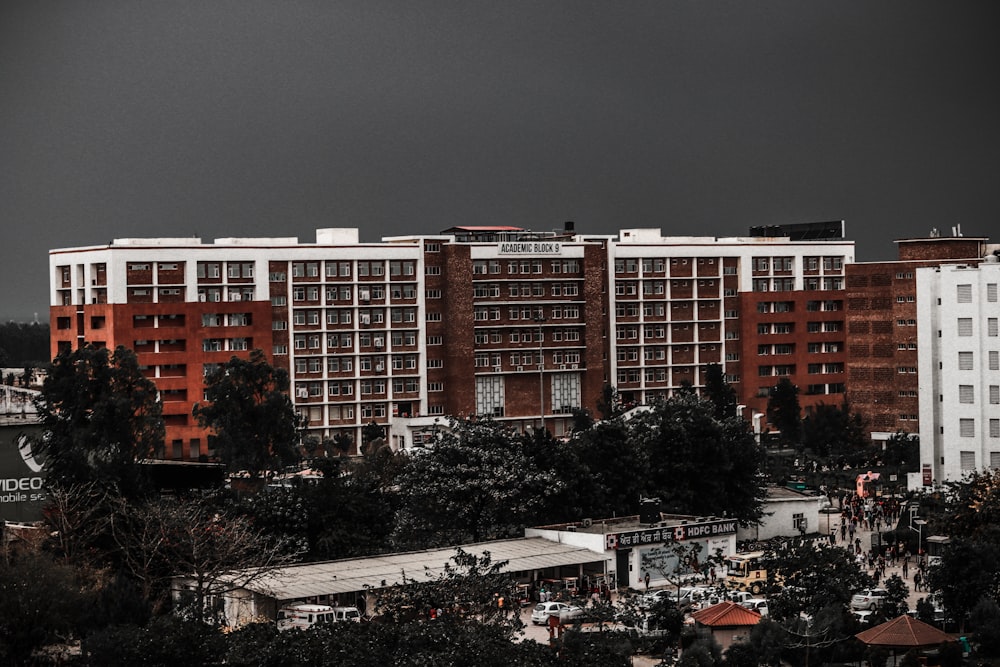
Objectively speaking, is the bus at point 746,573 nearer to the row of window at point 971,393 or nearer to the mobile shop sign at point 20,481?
the row of window at point 971,393

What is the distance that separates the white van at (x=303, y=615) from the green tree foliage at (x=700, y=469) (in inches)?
680

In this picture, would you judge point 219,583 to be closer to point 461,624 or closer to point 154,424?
point 461,624

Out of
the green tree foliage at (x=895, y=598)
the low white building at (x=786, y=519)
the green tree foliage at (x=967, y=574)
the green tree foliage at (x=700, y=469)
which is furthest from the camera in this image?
the low white building at (x=786, y=519)

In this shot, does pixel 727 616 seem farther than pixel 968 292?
No

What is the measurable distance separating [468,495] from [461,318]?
36.2 meters

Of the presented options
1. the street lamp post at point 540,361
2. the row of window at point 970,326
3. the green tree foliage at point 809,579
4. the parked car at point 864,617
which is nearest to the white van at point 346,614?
the green tree foliage at point 809,579

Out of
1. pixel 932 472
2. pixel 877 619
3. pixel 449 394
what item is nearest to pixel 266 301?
pixel 449 394

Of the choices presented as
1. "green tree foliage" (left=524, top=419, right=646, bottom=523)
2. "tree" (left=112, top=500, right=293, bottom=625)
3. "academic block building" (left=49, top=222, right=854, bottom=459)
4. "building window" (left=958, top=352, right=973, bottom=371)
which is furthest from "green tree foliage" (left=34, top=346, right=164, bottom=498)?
"building window" (left=958, top=352, right=973, bottom=371)

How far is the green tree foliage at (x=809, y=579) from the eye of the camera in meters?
41.3

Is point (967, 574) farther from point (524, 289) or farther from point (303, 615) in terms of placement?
point (524, 289)

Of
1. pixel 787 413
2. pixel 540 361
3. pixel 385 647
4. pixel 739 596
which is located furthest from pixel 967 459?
pixel 385 647

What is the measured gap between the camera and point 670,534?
51.0m

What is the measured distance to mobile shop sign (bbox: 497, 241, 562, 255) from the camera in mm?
90438

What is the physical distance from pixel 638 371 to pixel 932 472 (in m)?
30.9
